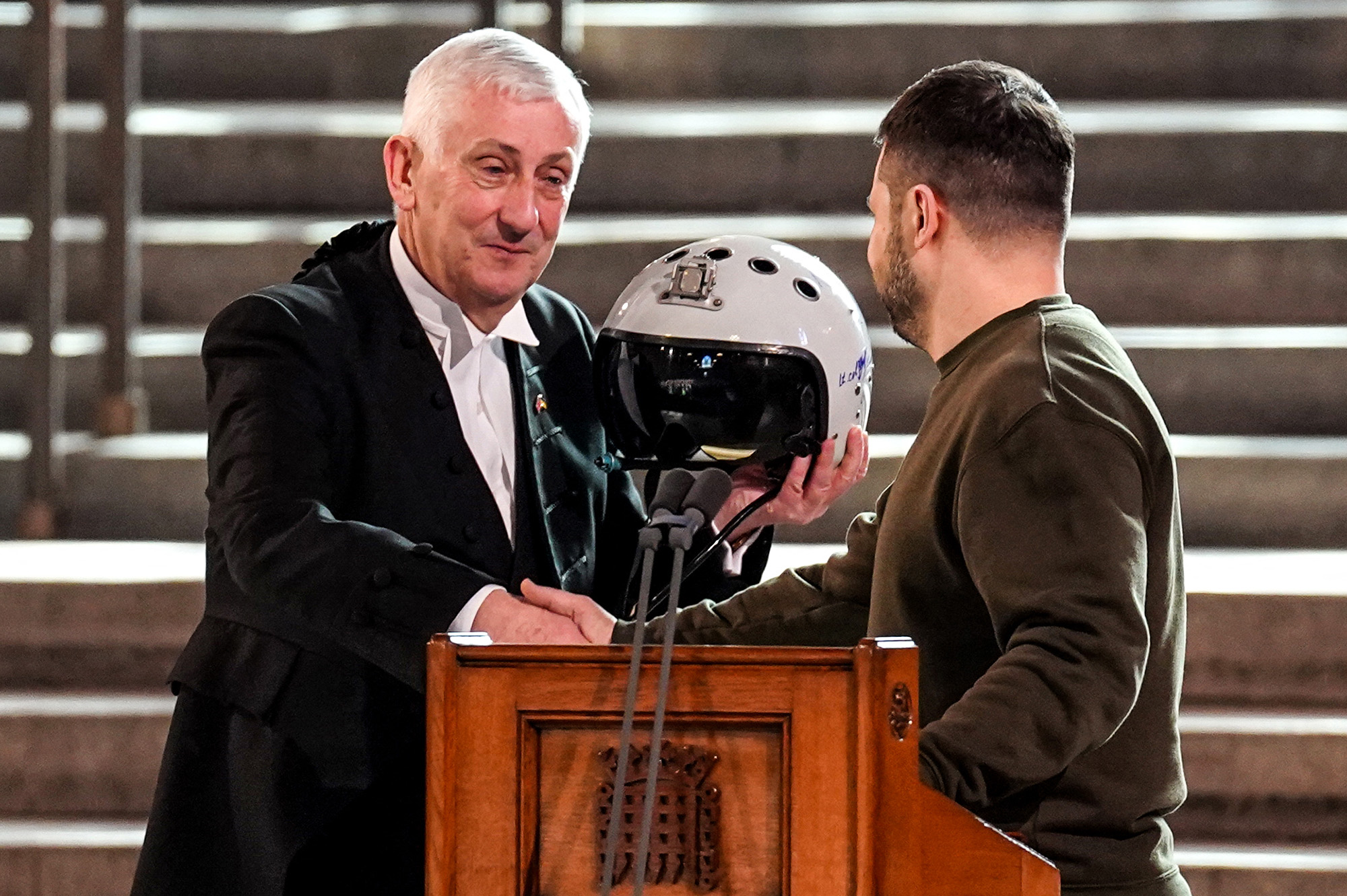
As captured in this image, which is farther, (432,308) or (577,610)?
(432,308)

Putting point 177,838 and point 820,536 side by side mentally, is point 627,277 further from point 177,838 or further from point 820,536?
point 177,838

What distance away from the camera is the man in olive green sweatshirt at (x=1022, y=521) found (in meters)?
1.41

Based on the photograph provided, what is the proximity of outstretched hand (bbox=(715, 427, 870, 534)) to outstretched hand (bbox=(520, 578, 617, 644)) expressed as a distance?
1.18 feet

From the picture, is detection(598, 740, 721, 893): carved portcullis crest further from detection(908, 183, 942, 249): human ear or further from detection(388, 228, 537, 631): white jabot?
detection(388, 228, 537, 631): white jabot

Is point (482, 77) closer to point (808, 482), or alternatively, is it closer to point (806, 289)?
point (806, 289)

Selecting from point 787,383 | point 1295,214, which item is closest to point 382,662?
point 787,383

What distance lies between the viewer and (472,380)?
7.14 ft

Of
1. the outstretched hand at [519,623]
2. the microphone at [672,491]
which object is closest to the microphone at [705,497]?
the microphone at [672,491]

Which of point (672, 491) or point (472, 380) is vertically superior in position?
point (472, 380)

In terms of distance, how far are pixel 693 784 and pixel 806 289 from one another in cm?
101

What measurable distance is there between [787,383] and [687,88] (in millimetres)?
3547

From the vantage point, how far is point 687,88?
5422 mm

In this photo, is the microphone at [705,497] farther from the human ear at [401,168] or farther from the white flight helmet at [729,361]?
the human ear at [401,168]

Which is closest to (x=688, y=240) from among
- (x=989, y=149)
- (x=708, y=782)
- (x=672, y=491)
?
(x=989, y=149)
